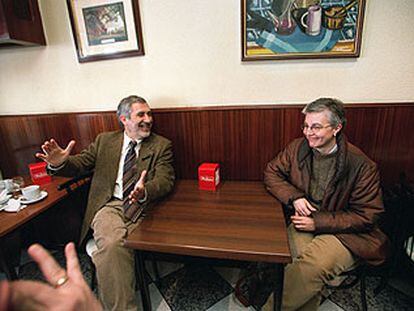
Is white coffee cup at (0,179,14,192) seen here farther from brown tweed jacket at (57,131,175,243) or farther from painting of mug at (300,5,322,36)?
painting of mug at (300,5,322,36)

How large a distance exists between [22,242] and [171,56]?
2.04 meters

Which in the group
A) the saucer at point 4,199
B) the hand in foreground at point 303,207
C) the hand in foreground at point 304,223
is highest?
the saucer at point 4,199

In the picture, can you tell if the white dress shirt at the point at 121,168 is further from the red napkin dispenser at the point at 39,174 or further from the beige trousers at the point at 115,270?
the red napkin dispenser at the point at 39,174

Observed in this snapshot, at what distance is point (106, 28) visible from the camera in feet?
5.34

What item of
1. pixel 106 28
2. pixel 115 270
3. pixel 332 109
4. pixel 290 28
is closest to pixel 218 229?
pixel 115 270

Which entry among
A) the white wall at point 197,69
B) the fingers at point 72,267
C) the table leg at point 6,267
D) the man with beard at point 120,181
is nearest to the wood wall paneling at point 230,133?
the white wall at point 197,69

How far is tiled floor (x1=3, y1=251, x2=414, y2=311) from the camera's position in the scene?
1.44 m

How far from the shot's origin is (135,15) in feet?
5.12

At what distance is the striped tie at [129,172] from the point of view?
4.82 ft

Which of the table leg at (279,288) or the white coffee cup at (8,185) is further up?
the white coffee cup at (8,185)

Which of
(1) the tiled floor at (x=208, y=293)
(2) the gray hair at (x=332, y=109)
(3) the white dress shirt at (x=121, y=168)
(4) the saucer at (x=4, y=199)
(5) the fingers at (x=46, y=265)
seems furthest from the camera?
(3) the white dress shirt at (x=121, y=168)

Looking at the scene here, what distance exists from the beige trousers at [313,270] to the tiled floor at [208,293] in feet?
1.24

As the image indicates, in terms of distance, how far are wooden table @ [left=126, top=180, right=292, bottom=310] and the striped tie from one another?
0.83ft

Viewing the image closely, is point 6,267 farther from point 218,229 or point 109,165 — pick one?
point 218,229
